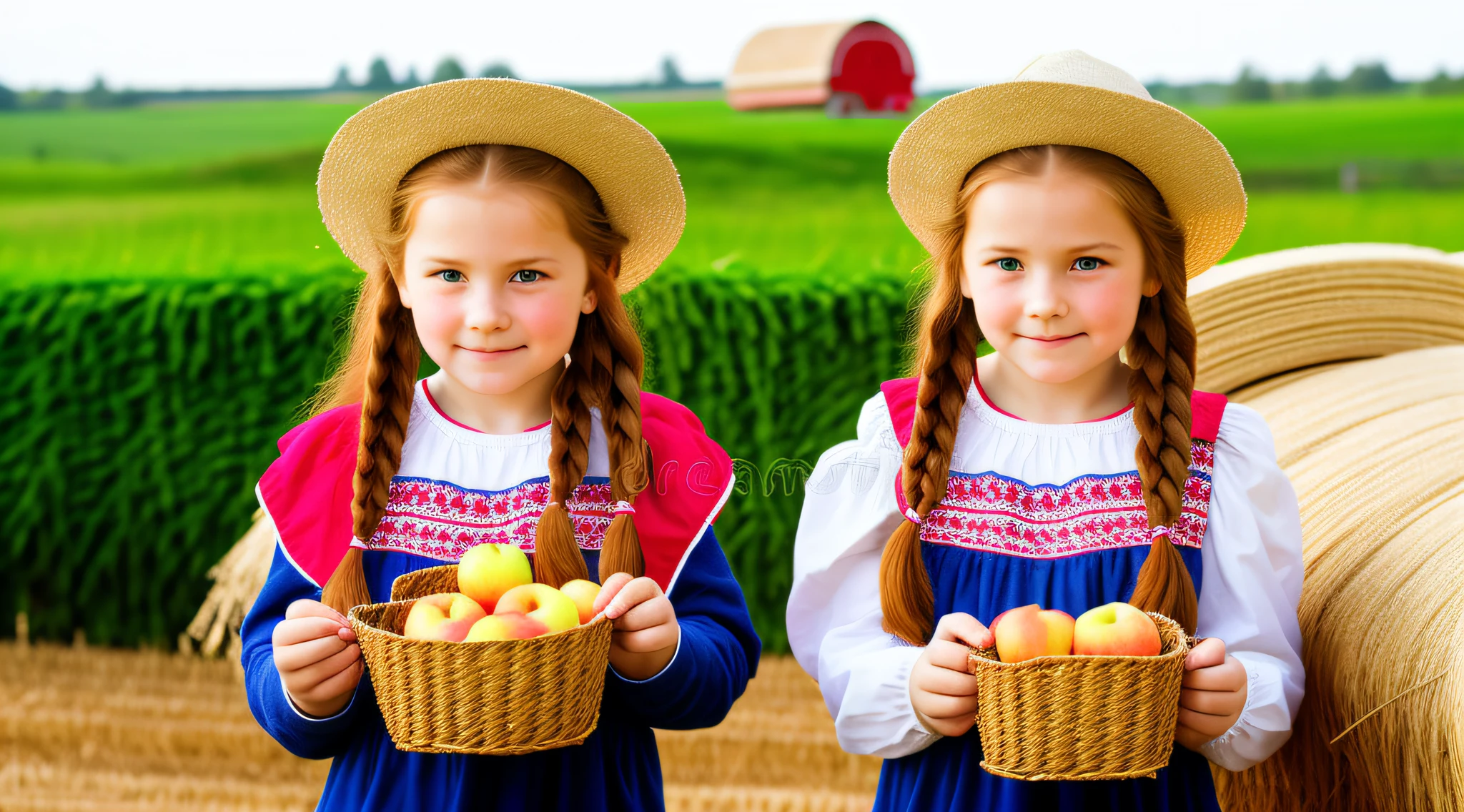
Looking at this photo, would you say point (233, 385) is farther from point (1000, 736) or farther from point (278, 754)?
point (1000, 736)

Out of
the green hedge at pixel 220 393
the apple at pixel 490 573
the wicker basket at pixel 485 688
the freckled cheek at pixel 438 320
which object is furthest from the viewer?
the green hedge at pixel 220 393

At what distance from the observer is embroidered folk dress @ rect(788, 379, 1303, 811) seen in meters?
1.97

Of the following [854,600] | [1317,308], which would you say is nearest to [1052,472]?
[854,600]

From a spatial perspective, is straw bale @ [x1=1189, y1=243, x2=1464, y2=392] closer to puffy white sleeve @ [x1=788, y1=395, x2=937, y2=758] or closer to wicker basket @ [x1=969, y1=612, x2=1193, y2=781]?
puffy white sleeve @ [x1=788, y1=395, x2=937, y2=758]

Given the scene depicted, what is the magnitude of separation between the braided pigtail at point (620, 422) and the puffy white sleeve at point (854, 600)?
0.30m

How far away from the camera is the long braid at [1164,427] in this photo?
193 cm

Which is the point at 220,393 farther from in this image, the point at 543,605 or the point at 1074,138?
the point at 1074,138

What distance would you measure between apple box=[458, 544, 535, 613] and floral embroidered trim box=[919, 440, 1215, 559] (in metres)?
0.69

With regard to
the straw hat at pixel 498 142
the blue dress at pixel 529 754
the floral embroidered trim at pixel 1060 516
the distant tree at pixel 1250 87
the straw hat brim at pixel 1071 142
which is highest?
the distant tree at pixel 1250 87

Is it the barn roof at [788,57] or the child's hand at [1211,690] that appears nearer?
the child's hand at [1211,690]

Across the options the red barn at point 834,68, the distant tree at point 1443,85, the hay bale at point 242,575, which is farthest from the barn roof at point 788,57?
the distant tree at point 1443,85

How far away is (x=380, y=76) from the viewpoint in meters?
11.8

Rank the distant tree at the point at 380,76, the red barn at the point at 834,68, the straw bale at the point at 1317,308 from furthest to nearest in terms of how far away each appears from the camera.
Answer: the distant tree at the point at 380,76 < the red barn at the point at 834,68 < the straw bale at the point at 1317,308

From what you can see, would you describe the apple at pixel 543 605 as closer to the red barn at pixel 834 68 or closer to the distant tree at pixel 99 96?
the red barn at pixel 834 68
